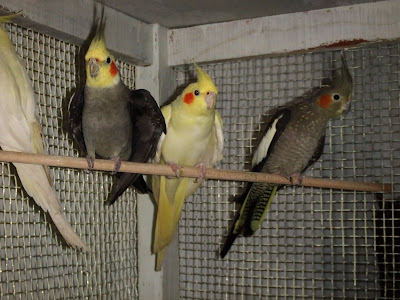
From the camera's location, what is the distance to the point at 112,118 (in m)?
1.56

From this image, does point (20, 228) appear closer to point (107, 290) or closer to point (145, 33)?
point (107, 290)

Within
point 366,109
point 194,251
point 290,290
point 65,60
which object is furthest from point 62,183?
point 366,109

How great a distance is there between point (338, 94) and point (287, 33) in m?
0.28

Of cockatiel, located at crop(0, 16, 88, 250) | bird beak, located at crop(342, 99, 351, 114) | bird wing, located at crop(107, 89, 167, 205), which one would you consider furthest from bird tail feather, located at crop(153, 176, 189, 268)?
bird beak, located at crop(342, 99, 351, 114)

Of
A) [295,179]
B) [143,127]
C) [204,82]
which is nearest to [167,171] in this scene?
[143,127]

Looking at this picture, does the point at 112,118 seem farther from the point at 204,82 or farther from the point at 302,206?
the point at 302,206

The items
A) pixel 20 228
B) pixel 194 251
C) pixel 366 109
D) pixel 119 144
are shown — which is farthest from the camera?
pixel 194 251

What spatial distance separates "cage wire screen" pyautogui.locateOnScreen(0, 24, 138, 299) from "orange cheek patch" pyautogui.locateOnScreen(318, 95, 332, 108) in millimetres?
663

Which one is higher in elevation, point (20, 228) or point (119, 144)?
point (119, 144)

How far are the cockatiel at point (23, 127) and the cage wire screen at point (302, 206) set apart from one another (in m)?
0.65

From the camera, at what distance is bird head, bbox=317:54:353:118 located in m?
1.77

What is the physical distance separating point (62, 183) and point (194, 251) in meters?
0.57

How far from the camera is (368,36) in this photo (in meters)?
1.65

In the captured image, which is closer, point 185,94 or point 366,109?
point 185,94
